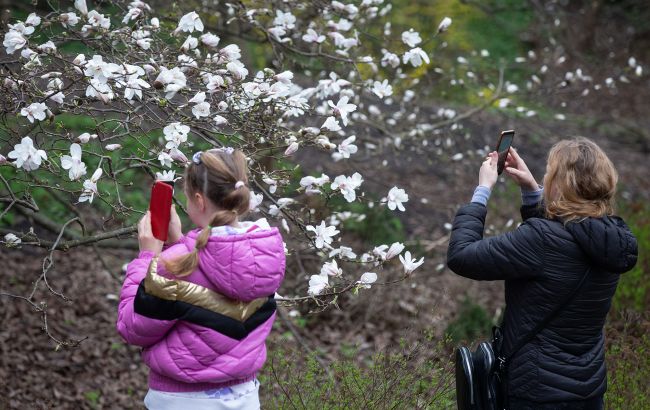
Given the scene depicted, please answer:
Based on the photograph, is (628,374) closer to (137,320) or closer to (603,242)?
(603,242)

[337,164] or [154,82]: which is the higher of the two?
[154,82]

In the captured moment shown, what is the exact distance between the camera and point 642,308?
4.98 meters

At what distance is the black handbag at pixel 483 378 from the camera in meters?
2.55

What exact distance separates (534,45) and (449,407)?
1342 centimetres

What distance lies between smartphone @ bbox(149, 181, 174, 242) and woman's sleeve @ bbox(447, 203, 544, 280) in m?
0.96

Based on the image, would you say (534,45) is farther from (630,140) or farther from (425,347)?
(425,347)

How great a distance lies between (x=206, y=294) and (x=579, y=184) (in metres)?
1.28

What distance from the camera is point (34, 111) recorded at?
2801 mm

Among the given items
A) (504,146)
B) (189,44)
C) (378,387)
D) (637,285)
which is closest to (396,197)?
(504,146)

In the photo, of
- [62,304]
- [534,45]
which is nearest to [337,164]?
[62,304]

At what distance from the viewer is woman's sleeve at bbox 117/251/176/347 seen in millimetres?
2131

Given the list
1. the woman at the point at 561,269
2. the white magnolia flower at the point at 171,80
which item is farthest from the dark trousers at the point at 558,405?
the white magnolia flower at the point at 171,80

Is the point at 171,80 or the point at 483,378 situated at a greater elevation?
the point at 171,80

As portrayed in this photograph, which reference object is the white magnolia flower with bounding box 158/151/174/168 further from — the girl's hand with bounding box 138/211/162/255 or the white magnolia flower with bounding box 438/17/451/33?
the white magnolia flower with bounding box 438/17/451/33
